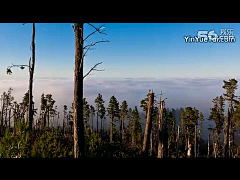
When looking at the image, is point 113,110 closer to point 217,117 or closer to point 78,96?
point 217,117

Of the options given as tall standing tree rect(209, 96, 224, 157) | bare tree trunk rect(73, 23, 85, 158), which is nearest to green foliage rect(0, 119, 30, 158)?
bare tree trunk rect(73, 23, 85, 158)

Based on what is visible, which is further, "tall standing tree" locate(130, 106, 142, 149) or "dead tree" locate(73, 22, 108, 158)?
"tall standing tree" locate(130, 106, 142, 149)

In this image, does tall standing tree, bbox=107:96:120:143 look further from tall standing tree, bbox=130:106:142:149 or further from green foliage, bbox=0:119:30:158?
green foliage, bbox=0:119:30:158


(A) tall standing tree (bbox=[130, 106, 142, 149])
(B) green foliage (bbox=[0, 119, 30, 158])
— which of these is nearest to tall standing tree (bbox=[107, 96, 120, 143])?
(A) tall standing tree (bbox=[130, 106, 142, 149])

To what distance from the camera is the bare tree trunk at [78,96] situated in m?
6.21

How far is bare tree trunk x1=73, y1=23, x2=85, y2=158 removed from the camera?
6.21 metres

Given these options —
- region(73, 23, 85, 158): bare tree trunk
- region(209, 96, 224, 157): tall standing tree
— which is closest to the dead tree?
region(73, 23, 85, 158): bare tree trunk

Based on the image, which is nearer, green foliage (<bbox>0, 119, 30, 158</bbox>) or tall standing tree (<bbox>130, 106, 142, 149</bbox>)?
green foliage (<bbox>0, 119, 30, 158</bbox>)

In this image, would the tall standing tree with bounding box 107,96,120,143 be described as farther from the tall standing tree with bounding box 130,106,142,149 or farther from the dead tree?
the dead tree

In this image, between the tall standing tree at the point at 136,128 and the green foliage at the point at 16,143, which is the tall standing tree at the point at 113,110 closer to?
the tall standing tree at the point at 136,128
